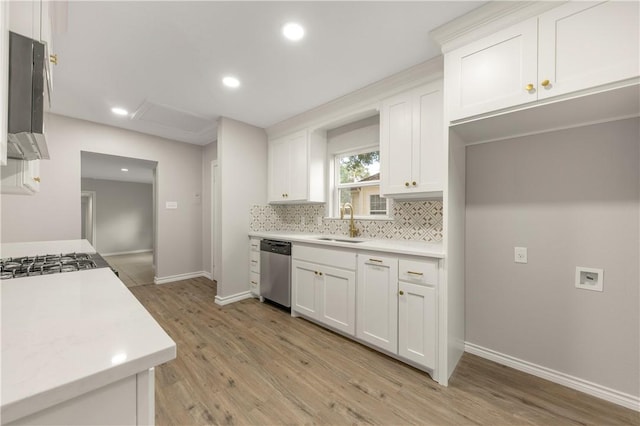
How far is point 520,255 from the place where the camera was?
2.04 m

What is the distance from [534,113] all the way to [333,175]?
88.9 inches

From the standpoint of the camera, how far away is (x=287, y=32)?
1.88 m

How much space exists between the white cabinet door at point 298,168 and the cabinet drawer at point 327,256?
0.78 meters

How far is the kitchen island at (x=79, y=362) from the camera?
47 centimetres

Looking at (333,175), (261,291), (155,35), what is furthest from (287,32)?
(261,291)

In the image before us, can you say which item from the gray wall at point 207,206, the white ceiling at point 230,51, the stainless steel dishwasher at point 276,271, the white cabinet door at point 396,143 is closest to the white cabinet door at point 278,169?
the white ceiling at point 230,51

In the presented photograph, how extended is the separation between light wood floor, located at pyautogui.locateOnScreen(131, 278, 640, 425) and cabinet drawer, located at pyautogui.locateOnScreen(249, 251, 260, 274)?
3.58 feet

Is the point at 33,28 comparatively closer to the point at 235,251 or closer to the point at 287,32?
the point at 287,32

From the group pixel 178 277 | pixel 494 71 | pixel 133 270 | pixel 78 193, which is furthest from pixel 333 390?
pixel 133 270

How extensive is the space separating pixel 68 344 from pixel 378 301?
6.53 ft

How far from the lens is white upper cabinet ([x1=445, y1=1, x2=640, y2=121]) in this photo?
51.2 inches

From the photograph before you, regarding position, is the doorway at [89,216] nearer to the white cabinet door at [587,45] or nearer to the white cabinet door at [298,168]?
the white cabinet door at [298,168]

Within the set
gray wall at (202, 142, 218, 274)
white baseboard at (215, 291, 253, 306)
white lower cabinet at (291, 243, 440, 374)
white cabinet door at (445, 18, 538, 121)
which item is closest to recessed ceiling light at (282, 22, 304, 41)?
white cabinet door at (445, 18, 538, 121)

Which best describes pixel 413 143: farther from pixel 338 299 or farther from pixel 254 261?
pixel 254 261
